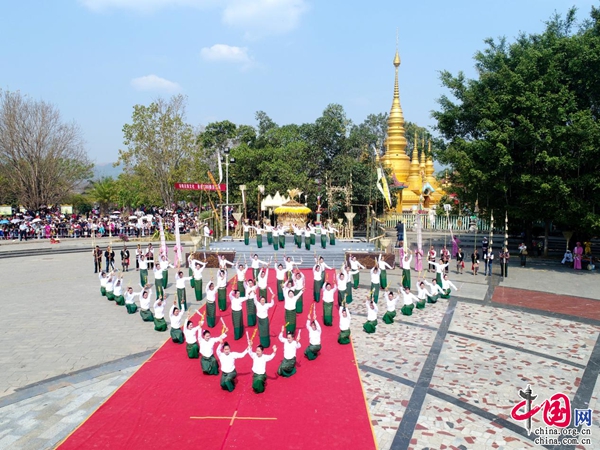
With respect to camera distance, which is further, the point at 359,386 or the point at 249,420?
the point at 359,386

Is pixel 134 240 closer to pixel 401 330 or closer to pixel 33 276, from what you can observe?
pixel 33 276

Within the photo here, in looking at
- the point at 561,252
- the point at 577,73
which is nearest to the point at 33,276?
the point at 577,73

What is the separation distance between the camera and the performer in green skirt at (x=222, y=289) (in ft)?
42.4

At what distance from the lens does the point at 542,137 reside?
20391 millimetres

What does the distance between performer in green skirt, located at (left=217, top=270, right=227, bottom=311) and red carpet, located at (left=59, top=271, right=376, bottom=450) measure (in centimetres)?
364

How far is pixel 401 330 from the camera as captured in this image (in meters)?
11.6

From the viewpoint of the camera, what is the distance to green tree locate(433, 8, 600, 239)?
766 inches

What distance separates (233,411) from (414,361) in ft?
13.4

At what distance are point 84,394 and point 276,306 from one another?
22.4 feet

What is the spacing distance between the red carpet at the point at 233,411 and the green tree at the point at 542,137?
15093 mm

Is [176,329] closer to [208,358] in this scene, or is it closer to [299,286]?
[208,358]

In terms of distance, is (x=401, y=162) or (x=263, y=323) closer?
(x=263, y=323)

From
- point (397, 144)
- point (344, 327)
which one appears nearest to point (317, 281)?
point (344, 327)

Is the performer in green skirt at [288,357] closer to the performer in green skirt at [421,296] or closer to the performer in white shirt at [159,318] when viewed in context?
the performer in white shirt at [159,318]
